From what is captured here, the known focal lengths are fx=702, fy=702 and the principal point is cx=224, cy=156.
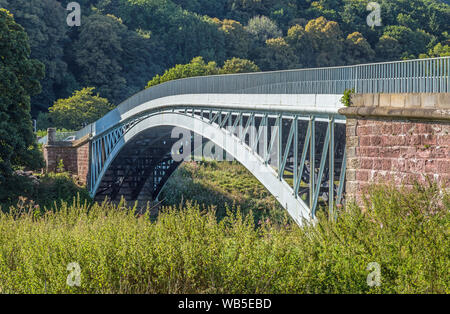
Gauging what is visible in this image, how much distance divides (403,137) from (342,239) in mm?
2356

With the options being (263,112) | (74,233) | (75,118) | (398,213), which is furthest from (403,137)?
(75,118)

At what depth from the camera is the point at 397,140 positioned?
10406 mm

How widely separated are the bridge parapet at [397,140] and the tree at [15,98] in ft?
57.7

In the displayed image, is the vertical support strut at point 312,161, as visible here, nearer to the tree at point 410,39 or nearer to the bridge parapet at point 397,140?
the bridge parapet at point 397,140

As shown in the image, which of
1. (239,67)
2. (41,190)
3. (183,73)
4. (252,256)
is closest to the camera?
(252,256)

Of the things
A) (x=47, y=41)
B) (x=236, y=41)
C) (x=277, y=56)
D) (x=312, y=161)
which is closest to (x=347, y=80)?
(x=312, y=161)

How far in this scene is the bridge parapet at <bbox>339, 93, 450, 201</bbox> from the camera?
9.67 m

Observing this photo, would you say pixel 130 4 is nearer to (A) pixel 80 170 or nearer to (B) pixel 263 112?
(A) pixel 80 170

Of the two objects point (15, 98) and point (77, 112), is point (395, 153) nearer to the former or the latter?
point (15, 98)

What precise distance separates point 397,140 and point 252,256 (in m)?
3.48

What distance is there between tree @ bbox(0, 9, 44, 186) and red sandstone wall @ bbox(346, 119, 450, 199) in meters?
17.6

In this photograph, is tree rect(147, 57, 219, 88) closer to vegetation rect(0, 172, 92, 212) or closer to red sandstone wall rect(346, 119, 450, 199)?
vegetation rect(0, 172, 92, 212)

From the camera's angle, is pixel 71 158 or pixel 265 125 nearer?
pixel 265 125

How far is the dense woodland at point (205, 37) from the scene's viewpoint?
56.6m
